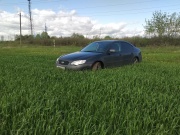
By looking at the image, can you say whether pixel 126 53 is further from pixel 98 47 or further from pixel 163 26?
pixel 163 26

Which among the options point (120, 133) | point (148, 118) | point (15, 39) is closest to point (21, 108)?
point (120, 133)

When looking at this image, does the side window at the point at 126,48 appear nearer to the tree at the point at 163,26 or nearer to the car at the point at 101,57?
the car at the point at 101,57

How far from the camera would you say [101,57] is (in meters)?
9.80

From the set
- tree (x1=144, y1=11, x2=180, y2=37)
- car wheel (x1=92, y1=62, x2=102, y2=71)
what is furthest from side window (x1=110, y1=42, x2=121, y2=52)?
tree (x1=144, y1=11, x2=180, y2=37)

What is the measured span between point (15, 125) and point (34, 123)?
0.24 m

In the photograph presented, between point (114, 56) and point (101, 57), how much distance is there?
966mm

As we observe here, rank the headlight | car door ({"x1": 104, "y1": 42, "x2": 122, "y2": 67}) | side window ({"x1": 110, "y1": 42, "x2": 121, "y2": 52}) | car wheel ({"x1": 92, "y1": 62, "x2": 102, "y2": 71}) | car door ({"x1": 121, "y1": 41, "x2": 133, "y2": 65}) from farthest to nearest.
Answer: car door ({"x1": 121, "y1": 41, "x2": 133, "y2": 65}), side window ({"x1": 110, "y1": 42, "x2": 121, "y2": 52}), car door ({"x1": 104, "y1": 42, "x2": 122, "y2": 67}), car wheel ({"x1": 92, "y1": 62, "x2": 102, "y2": 71}), the headlight

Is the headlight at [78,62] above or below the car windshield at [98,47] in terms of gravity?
below

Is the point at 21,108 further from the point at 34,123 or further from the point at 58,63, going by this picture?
the point at 58,63

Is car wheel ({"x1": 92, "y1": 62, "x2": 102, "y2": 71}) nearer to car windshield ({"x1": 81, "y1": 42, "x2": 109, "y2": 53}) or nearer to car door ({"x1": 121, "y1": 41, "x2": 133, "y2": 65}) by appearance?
car windshield ({"x1": 81, "y1": 42, "x2": 109, "y2": 53})

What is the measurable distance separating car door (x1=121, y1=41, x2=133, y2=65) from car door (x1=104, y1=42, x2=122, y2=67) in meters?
0.32

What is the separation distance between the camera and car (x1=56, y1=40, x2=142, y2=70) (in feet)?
30.5

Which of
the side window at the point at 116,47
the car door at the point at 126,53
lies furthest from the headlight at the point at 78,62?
the car door at the point at 126,53

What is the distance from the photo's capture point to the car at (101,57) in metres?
9.30
